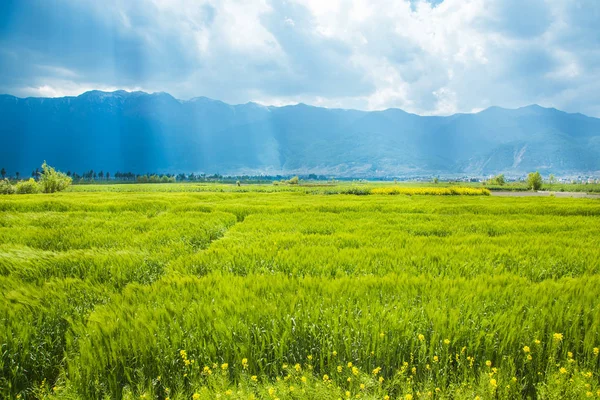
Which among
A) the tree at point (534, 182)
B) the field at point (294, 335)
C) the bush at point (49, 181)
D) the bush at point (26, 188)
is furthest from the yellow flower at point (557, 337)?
the tree at point (534, 182)

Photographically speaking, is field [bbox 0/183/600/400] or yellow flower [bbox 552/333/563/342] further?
yellow flower [bbox 552/333/563/342]

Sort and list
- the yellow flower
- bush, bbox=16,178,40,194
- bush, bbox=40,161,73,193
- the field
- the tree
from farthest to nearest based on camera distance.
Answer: the tree, bush, bbox=40,161,73,193, bush, bbox=16,178,40,194, the yellow flower, the field

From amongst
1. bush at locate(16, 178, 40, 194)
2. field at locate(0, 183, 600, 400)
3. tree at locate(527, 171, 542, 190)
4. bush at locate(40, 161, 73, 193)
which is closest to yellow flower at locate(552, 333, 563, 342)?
field at locate(0, 183, 600, 400)

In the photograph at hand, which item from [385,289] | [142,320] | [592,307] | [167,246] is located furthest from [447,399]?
[167,246]

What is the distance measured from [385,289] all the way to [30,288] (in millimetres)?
5891

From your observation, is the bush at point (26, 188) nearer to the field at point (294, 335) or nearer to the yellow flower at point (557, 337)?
the field at point (294, 335)

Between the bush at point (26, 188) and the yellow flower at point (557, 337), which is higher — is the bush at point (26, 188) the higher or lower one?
the higher one

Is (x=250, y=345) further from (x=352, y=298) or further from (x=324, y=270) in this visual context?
(x=324, y=270)

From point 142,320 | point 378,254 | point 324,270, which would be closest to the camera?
point 142,320

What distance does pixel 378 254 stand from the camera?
24.4 ft

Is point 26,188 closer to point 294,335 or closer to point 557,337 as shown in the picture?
point 294,335

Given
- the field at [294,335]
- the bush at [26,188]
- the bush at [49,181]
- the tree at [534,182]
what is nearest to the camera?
the field at [294,335]

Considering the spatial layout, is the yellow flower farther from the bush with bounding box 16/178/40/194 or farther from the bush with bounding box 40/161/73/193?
the bush with bounding box 40/161/73/193

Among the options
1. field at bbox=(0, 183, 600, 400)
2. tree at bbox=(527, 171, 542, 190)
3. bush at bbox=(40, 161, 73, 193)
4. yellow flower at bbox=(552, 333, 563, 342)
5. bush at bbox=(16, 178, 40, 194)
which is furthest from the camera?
tree at bbox=(527, 171, 542, 190)
